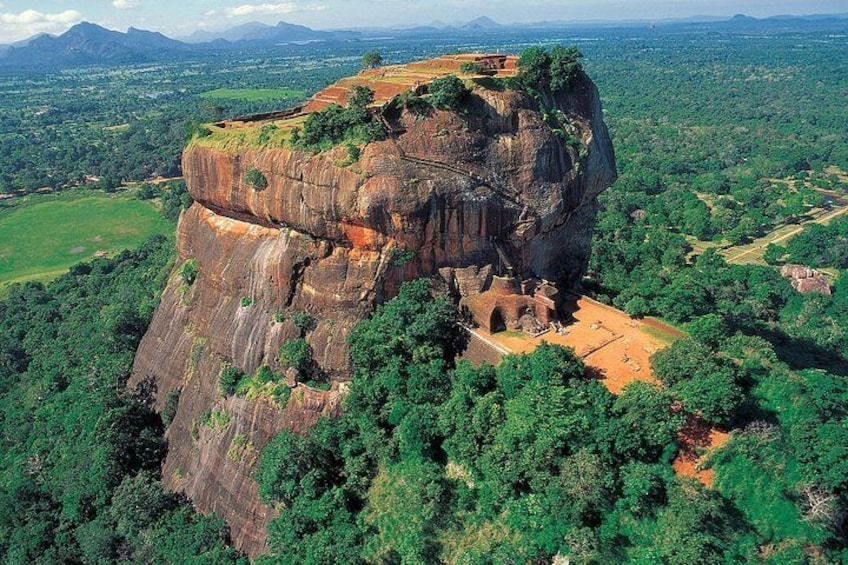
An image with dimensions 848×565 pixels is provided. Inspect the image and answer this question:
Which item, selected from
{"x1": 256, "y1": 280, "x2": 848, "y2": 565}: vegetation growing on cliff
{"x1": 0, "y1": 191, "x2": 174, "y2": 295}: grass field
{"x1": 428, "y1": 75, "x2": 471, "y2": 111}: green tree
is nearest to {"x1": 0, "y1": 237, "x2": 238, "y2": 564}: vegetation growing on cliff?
{"x1": 256, "y1": 280, "x2": 848, "y2": 565}: vegetation growing on cliff

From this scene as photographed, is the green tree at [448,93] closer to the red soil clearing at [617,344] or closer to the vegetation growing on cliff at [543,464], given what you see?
the vegetation growing on cliff at [543,464]

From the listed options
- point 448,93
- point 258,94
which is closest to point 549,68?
point 448,93

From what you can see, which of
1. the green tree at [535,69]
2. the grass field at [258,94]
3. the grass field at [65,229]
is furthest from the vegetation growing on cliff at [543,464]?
the grass field at [258,94]

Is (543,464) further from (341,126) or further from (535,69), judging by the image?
(535,69)

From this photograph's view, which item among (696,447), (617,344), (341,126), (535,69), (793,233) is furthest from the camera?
(793,233)

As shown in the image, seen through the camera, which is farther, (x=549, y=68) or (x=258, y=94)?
(x=258, y=94)

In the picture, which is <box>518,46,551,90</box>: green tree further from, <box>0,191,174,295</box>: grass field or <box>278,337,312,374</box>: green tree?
<box>0,191,174,295</box>: grass field
